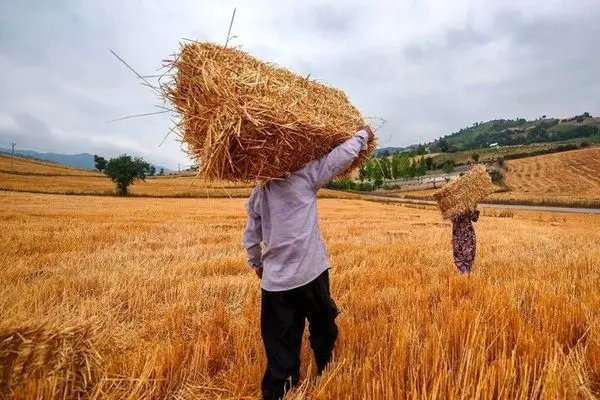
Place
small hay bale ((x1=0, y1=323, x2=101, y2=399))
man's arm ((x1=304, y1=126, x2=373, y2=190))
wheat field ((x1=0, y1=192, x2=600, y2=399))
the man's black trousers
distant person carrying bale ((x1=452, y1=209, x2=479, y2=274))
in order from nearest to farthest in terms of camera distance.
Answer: small hay bale ((x1=0, y1=323, x2=101, y2=399)) < wheat field ((x1=0, y1=192, x2=600, y2=399)) < the man's black trousers < man's arm ((x1=304, y1=126, x2=373, y2=190)) < distant person carrying bale ((x1=452, y1=209, x2=479, y2=274))

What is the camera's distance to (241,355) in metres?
3.20

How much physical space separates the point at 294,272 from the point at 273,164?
83 cm

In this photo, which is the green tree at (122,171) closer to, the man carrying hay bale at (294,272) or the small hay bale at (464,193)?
the small hay bale at (464,193)

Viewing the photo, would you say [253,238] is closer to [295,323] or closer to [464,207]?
[295,323]

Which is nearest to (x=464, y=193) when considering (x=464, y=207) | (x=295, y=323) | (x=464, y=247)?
(x=464, y=207)

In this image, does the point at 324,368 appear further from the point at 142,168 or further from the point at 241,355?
the point at 142,168

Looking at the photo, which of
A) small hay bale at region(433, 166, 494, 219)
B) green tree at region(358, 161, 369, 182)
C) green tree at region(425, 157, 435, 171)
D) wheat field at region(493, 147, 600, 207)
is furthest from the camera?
green tree at region(425, 157, 435, 171)

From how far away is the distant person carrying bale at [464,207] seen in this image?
23.4ft

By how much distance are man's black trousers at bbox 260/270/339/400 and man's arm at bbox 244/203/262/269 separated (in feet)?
1.30

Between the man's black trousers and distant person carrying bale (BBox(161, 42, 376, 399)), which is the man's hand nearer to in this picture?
distant person carrying bale (BBox(161, 42, 376, 399))

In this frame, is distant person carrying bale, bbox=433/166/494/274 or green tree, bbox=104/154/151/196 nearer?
distant person carrying bale, bbox=433/166/494/274

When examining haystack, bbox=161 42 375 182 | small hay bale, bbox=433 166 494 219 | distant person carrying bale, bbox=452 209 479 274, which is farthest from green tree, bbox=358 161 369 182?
small hay bale, bbox=433 166 494 219

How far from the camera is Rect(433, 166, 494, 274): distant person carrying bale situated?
712cm

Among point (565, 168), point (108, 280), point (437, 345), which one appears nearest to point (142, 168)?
point (108, 280)
